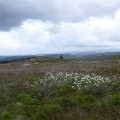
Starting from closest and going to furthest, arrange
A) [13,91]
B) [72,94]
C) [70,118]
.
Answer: [70,118], [72,94], [13,91]

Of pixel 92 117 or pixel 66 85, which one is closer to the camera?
pixel 92 117

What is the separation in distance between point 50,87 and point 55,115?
5684 millimetres

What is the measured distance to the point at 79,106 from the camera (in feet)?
43.4

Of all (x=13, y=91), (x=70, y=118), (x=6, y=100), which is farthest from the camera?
(x=13, y=91)

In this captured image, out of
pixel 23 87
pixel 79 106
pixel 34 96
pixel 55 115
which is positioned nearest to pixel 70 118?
pixel 55 115

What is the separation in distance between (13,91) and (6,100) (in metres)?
2.19

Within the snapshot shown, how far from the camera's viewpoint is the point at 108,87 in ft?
57.4

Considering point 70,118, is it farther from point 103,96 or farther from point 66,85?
point 66,85

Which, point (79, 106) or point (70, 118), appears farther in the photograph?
point (79, 106)

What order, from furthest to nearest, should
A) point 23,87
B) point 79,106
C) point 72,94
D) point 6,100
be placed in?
point 23,87, point 72,94, point 6,100, point 79,106

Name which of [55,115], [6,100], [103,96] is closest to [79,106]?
[55,115]

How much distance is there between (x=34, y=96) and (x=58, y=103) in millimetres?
1884

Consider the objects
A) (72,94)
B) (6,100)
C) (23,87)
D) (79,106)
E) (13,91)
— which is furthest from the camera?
(23,87)

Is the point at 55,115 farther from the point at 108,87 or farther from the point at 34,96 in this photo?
the point at 108,87
